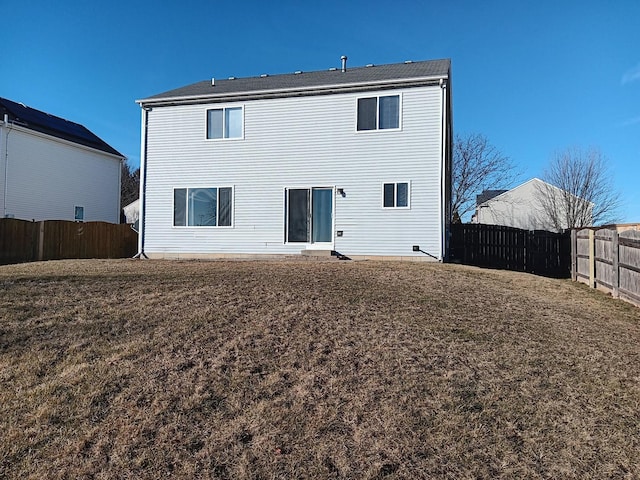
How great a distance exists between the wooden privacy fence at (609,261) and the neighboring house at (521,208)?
18.7 metres

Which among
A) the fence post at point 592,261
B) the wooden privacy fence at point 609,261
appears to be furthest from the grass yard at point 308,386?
the fence post at point 592,261

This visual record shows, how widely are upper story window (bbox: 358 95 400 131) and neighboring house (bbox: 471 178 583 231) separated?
20428 mm

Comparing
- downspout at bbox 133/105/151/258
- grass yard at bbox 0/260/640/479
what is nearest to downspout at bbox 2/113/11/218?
downspout at bbox 133/105/151/258

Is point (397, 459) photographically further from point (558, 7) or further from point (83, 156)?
point (83, 156)

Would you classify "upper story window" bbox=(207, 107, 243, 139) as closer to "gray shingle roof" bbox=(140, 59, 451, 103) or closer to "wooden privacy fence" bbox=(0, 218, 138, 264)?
"gray shingle roof" bbox=(140, 59, 451, 103)

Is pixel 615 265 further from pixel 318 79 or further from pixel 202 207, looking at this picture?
pixel 202 207

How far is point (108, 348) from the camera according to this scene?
14.7 ft

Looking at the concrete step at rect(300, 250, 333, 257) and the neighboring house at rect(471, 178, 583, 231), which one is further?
the neighboring house at rect(471, 178, 583, 231)

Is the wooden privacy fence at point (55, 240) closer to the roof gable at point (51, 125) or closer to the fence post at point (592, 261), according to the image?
the roof gable at point (51, 125)

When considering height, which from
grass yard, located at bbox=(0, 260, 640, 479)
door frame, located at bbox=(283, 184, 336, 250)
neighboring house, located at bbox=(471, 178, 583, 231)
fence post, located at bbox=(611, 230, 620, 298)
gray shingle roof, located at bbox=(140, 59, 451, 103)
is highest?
gray shingle roof, located at bbox=(140, 59, 451, 103)

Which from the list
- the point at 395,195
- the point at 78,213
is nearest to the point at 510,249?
the point at 395,195

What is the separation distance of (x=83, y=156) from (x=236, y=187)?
1251cm

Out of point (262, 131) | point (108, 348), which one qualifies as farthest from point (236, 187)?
point (108, 348)

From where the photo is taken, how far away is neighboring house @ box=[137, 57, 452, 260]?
12.1 metres
